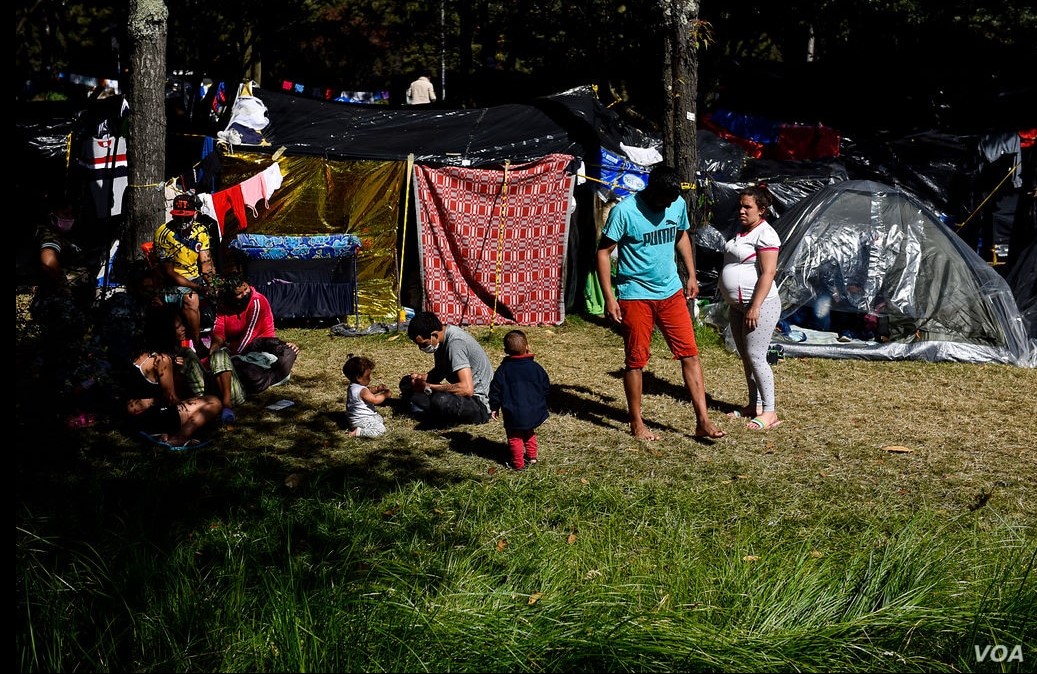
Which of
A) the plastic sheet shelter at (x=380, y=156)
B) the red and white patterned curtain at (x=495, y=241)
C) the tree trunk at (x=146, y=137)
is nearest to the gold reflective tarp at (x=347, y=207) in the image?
the plastic sheet shelter at (x=380, y=156)

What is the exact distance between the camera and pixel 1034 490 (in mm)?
5863

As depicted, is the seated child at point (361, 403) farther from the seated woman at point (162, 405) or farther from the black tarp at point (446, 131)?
the black tarp at point (446, 131)

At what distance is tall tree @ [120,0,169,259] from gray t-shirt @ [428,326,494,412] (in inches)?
140

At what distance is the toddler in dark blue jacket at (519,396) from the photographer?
5.98 metres

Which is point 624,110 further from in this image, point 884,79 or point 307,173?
point 884,79

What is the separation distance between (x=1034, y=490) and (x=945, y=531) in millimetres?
1155

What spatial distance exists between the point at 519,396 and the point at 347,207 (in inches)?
212

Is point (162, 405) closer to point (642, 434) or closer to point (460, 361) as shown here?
point (460, 361)

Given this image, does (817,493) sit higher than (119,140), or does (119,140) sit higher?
(119,140)

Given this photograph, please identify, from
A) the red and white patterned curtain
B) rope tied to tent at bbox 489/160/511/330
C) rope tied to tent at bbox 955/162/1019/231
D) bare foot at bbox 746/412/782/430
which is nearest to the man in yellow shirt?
the red and white patterned curtain

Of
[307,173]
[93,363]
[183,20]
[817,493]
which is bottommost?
[817,493]

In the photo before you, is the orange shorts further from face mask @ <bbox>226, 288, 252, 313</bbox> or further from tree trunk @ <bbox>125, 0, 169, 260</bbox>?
tree trunk @ <bbox>125, 0, 169, 260</bbox>

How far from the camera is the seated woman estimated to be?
6.61 m

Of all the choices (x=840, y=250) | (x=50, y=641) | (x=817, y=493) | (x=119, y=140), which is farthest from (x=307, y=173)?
(x=50, y=641)
